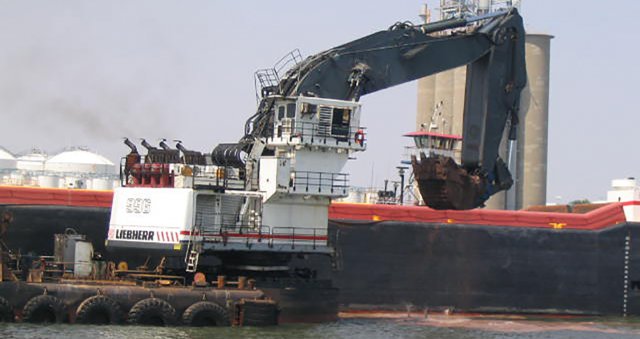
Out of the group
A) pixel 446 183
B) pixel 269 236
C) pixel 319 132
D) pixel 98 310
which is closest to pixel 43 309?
pixel 98 310

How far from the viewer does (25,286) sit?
2800 centimetres

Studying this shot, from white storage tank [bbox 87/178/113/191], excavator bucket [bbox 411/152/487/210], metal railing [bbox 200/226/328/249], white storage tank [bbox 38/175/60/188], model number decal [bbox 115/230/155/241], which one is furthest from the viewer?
white storage tank [bbox 87/178/113/191]

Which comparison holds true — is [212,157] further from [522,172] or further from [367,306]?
[522,172]

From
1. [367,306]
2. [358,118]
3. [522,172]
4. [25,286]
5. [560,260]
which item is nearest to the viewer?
[25,286]

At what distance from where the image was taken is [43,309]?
91.5 ft

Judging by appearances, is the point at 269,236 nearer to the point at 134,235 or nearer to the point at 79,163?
the point at 134,235

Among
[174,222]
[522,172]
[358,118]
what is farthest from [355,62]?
[522,172]

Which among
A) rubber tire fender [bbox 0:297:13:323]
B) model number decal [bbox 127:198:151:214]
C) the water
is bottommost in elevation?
the water

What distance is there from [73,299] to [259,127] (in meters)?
7.28

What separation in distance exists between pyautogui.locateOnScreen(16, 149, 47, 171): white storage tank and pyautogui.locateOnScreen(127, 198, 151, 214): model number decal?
43910 mm

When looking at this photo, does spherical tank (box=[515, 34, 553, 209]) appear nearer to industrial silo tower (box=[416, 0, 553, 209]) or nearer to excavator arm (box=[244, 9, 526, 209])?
industrial silo tower (box=[416, 0, 553, 209])

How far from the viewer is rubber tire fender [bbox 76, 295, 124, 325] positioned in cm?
A: 2808

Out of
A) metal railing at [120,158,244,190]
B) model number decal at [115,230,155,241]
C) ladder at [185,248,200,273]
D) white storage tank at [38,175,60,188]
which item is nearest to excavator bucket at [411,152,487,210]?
metal railing at [120,158,244,190]

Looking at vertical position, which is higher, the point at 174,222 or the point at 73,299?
the point at 174,222
